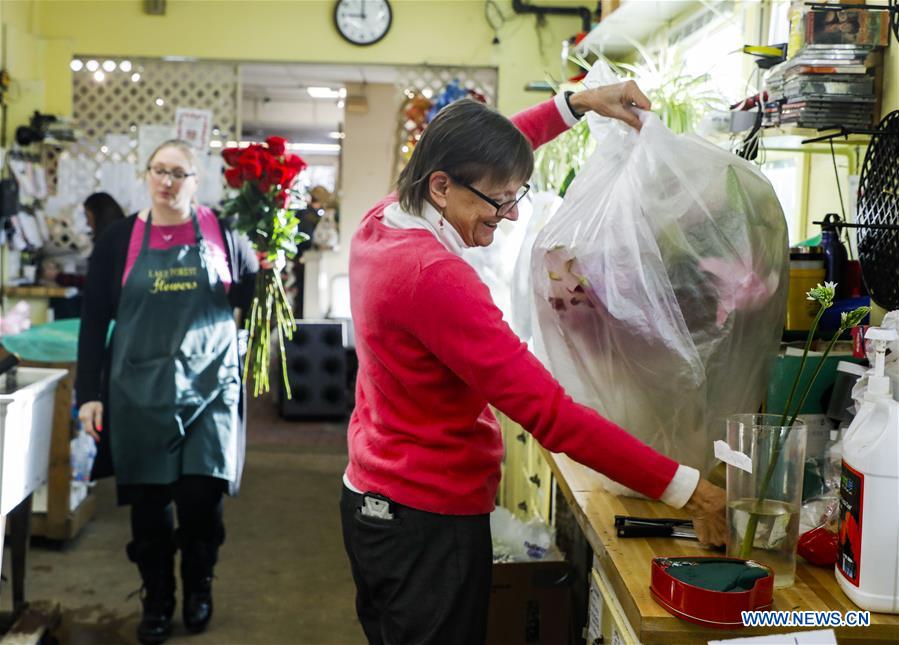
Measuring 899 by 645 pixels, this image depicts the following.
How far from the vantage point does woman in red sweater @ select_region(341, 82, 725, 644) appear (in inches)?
55.2

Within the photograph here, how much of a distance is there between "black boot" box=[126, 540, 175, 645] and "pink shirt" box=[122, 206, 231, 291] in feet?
2.70

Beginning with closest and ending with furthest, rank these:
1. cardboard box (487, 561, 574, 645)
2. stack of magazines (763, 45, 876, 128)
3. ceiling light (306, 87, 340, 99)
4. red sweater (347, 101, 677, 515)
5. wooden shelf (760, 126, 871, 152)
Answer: red sweater (347, 101, 677, 515) → stack of magazines (763, 45, 876, 128) → wooden shelf (760, 126, 871, 152) → cardboard box (487, 561, 574, 645) → ceiling light (306, 87, 340, 99)

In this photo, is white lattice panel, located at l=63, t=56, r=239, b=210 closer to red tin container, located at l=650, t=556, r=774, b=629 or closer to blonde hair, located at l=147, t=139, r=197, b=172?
blonde hair, located at l=147, t=139, r=197, b=172

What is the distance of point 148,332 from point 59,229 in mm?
3795

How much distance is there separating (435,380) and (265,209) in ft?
5.22

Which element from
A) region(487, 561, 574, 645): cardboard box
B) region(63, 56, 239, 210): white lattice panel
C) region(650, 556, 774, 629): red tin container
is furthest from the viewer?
region(63, 56, 239, 210): white lattice panel

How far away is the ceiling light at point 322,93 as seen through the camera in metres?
11.0

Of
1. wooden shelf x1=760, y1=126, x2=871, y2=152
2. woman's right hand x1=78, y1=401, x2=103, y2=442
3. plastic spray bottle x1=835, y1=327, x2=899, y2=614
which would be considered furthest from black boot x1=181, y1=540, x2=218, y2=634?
plastic spray bottle x1=835, y1=327, x2=899, y2=614

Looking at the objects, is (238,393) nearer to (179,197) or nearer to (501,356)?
(179,197)

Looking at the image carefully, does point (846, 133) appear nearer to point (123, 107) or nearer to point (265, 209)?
point (265, 209)

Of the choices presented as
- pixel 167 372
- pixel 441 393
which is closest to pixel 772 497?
pixel 441 393

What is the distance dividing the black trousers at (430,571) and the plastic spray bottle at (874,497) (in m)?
0.60

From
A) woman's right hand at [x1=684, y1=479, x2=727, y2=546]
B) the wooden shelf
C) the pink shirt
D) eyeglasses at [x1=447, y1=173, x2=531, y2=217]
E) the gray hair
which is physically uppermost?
the wooden shelf

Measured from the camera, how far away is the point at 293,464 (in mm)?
5523
